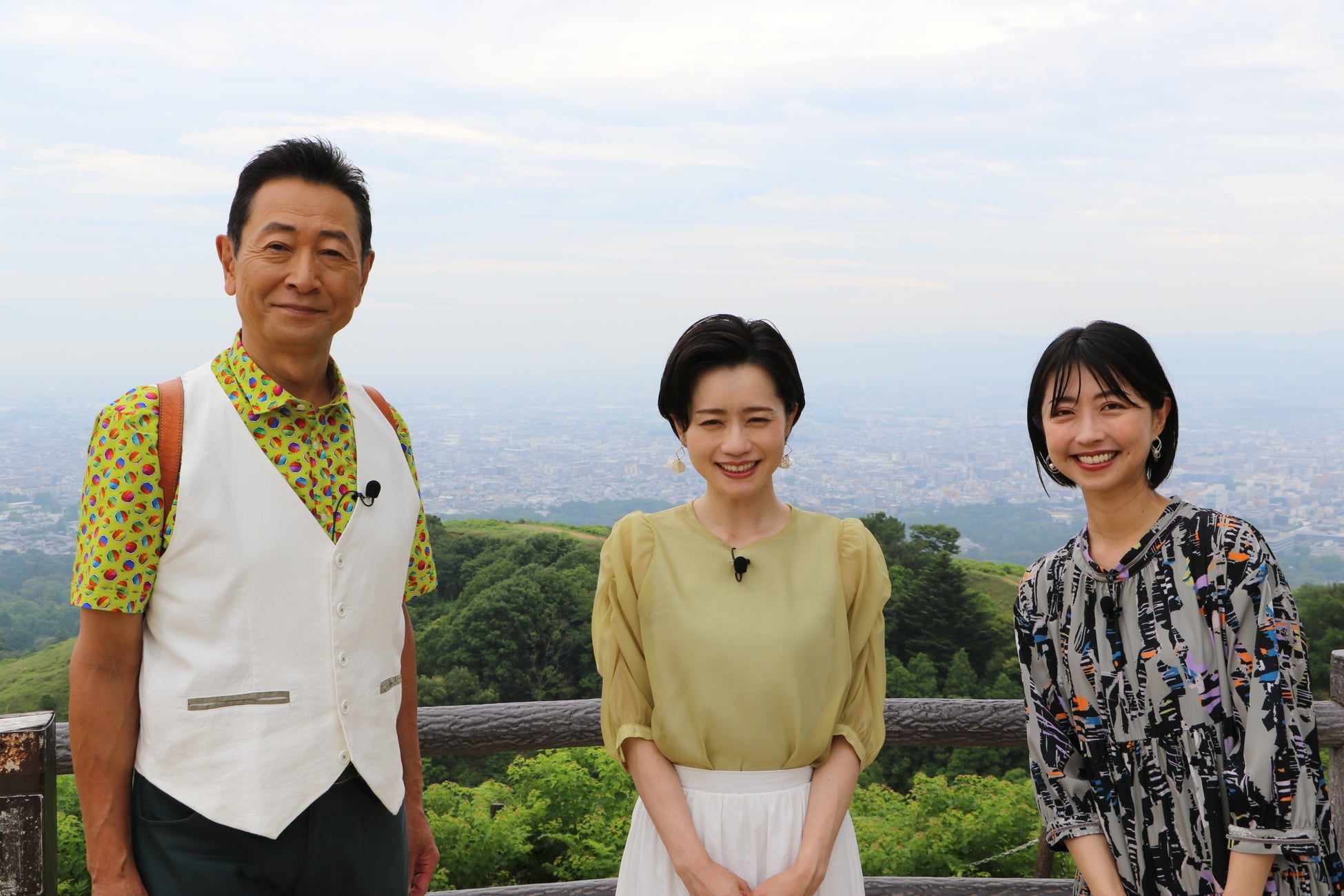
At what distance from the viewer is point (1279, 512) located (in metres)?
17.9

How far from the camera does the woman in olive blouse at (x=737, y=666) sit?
206 cm

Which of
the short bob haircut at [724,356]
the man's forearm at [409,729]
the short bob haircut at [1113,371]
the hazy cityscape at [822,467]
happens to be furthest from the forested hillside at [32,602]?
the short bob haircut at [1113,371]

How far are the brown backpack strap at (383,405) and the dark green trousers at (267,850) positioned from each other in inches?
30.3

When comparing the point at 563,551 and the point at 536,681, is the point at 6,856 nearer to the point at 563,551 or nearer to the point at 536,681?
the point at 536,681

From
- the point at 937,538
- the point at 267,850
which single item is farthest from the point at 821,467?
the point at 267,850

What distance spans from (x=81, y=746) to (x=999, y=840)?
365 cm

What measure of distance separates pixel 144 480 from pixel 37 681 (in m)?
6.71

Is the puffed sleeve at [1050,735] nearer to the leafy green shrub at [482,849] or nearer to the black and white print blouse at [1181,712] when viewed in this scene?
the black and white print blouse at [1181,712]

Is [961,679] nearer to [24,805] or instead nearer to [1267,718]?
[1267,718]

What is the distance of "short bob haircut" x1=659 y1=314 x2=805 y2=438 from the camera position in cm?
207

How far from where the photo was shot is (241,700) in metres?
1.75

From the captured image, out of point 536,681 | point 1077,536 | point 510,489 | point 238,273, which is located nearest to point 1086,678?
point 1077,536

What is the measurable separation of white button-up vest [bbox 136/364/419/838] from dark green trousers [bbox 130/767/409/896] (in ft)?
0.14

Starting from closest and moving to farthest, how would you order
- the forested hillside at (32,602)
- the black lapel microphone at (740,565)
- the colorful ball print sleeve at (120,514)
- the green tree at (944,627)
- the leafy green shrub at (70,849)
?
the colorful ball print sleeve at (120,514) → the black lapel microphone at (740,565) → the leafy green shrub at (70,849) → the green tree at (944,627) → the forested hillside at (32,602)
